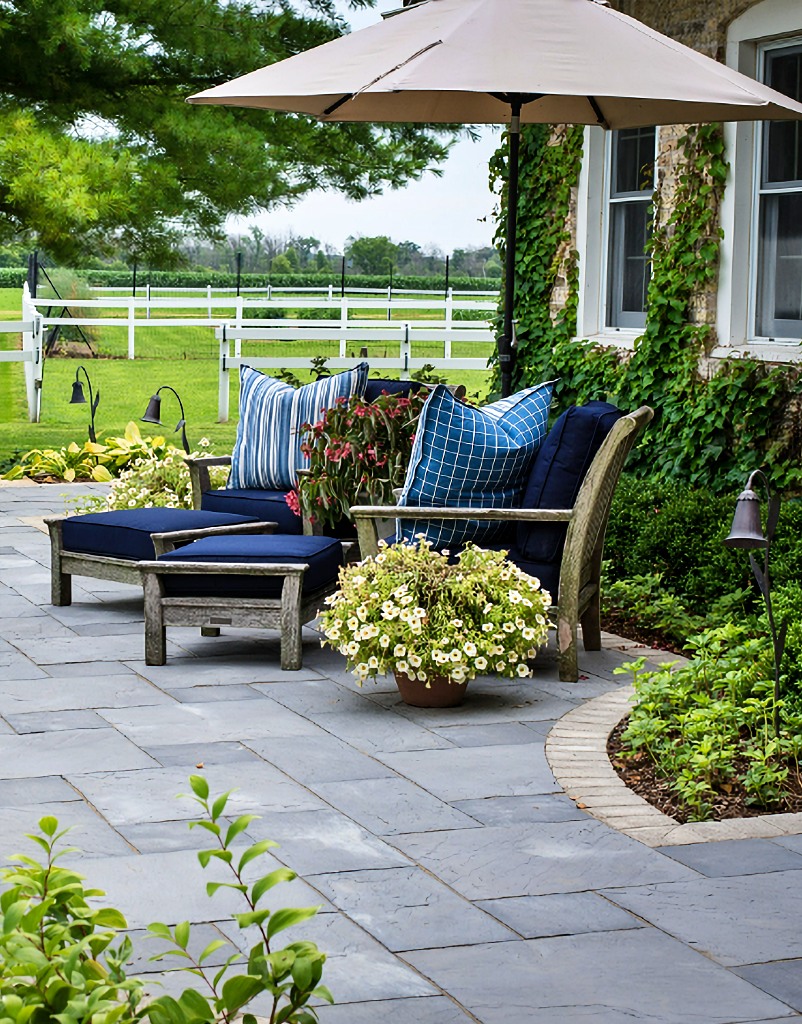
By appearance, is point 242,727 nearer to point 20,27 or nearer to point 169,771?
point 169,771

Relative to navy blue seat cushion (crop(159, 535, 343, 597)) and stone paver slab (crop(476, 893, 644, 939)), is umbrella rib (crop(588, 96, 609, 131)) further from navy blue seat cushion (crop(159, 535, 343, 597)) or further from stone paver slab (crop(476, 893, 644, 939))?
stone paver slab (crop(476, 893, 644, 939))

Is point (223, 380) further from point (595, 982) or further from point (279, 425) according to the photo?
point (595, 982)

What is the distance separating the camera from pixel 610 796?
338 centimetres

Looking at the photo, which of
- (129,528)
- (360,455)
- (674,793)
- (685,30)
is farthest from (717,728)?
(685,30)

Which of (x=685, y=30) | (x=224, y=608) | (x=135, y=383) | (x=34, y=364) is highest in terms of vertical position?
(x=685, y=30)

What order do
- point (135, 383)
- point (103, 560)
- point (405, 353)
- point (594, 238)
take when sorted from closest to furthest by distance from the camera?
point (103, 560)
point (594, 238)
point (405, 353)
point (135, 383)

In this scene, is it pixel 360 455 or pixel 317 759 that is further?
pixel 360 455

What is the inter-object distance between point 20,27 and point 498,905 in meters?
10.0

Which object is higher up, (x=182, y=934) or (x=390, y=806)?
(x=182, y=934)

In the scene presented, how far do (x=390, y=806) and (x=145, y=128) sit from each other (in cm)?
922

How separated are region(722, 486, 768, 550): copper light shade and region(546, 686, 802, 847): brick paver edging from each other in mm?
710

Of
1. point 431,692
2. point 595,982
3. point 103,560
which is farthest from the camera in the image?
point 103,560

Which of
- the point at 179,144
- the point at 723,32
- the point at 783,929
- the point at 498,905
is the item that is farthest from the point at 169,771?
the point at 179,144

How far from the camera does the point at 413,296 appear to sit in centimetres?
3372
